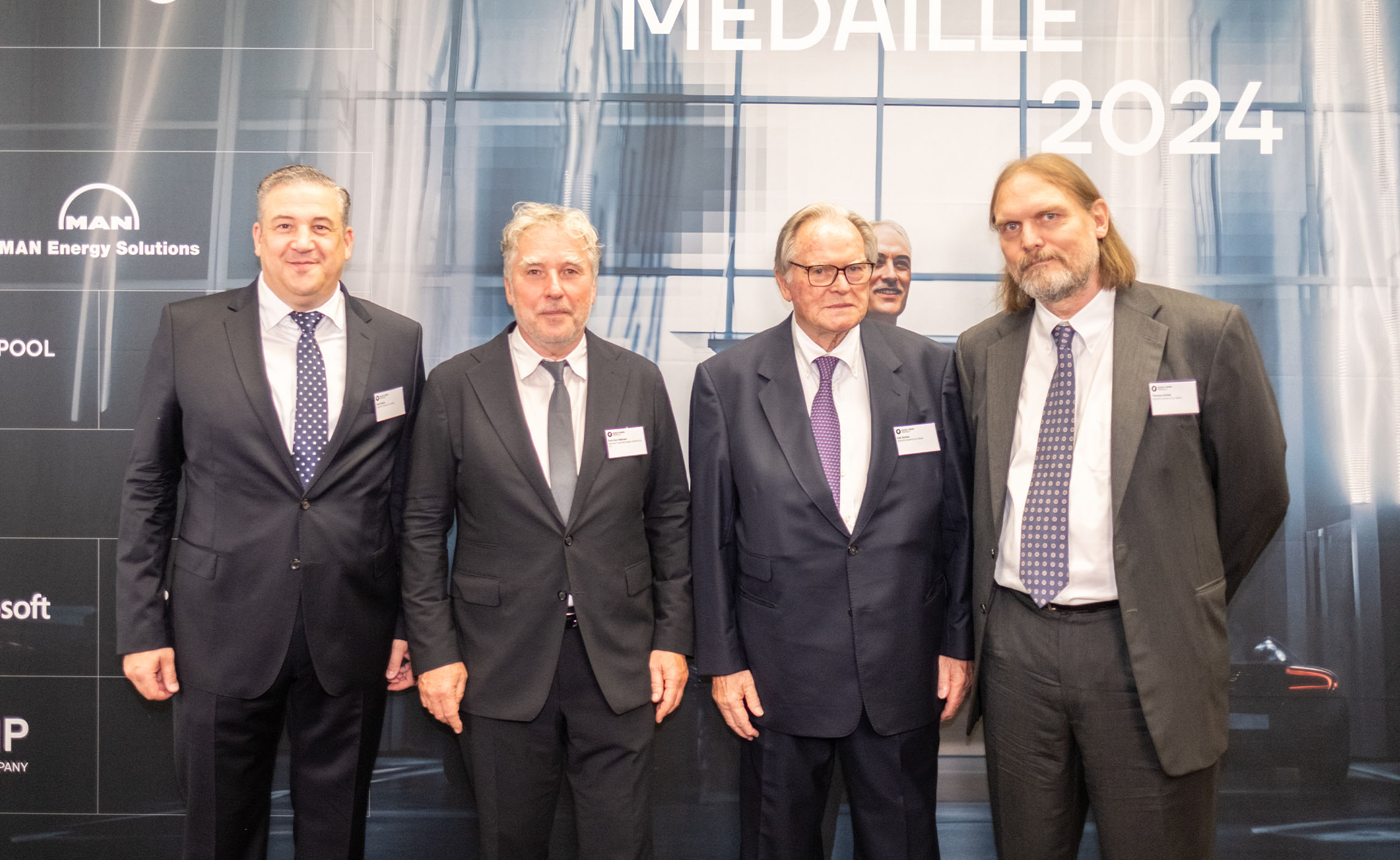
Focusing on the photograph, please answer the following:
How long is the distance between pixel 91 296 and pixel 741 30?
2420 millimetres

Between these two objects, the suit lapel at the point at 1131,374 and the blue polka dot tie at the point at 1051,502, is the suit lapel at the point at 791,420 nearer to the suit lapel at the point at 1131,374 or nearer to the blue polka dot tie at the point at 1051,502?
the blue polka dot tie at the point at 1051,502

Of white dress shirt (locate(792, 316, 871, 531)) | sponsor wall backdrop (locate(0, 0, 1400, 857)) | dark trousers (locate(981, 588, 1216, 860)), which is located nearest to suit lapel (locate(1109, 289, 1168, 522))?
dark trousers (locate(981, 588, 1216, 860))

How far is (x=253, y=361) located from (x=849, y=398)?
5.16ft

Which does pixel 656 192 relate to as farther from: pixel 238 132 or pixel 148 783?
pixel 148 783

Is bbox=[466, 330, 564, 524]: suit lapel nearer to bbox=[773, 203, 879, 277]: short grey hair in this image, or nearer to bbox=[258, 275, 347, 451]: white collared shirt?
bbox=[258, 275, 347, 451]: white collared shirt

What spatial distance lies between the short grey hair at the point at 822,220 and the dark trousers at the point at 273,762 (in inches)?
62.4

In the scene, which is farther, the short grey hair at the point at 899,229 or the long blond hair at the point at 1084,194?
the short grey hair at the point at 899,229

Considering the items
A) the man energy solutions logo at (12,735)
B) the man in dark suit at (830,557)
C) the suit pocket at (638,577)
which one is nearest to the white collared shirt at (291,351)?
the suit pocket at (638,577)

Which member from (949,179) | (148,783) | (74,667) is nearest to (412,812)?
(148,783)

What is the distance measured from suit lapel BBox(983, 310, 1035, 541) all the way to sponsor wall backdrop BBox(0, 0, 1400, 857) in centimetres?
77

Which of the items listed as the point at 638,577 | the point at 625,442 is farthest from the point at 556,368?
the point at 638,577

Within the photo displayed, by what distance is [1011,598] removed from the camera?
2.21 metres

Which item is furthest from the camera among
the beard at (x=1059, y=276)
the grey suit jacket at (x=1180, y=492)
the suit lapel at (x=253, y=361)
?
the suit lapel at (x=253, y=361)

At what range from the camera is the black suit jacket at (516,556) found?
229 centimetres
